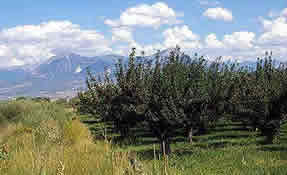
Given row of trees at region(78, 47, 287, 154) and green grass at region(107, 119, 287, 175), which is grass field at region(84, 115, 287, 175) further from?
row of trees at region(78, 47, 287, 154)

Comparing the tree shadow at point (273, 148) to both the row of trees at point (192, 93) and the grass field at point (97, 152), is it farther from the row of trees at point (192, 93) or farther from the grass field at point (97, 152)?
the row of trees at point (192, 93)

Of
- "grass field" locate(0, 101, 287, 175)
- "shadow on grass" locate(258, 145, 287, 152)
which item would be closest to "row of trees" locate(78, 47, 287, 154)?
"shadow on grass" locate(258, 145, 287, 152)

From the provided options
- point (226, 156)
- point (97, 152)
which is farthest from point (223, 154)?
point (97, 152)

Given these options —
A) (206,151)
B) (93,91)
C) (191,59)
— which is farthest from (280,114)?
(93,91)

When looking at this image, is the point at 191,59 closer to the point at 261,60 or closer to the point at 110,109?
the point at 261,60

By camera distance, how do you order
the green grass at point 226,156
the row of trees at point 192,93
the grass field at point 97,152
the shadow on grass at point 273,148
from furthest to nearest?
1. the shadow on grass at point 273,148
2. the row of trees at point 192,93
3. the green grass at point 226,156
4. the grass field at point 97,152

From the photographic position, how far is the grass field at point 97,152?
588 centimetres

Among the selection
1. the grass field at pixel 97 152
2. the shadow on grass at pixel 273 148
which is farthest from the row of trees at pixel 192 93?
the grass field at pixel 97 152

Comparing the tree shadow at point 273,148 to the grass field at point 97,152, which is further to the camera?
the tree shadow at point 273,148

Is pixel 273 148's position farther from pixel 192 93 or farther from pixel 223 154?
pixel 192 93

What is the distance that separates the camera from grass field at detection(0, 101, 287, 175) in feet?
19.3

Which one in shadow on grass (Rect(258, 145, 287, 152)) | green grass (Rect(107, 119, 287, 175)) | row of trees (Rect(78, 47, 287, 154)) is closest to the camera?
green grass (Rect(107, 119, 287, 175))

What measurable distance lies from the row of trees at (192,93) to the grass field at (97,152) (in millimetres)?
1444

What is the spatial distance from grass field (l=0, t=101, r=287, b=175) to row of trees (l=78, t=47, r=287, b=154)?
1.44m
